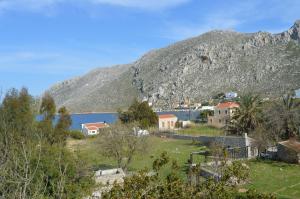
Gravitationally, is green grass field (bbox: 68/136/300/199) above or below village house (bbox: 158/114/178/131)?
below

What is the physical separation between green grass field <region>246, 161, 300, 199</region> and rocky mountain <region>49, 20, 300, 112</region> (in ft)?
288

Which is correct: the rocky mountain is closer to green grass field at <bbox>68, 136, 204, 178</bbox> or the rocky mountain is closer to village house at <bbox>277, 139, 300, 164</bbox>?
green grass field at <bbox>68, 136, 204, 178</bbox>

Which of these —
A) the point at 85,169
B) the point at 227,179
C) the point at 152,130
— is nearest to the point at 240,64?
the point at 152,130

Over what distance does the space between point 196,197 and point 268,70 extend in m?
135

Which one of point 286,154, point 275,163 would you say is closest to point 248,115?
point 286,154

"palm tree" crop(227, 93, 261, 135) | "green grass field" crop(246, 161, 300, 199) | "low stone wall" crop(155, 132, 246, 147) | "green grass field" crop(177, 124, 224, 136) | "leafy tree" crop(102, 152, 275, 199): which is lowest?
"green grass field" crop(246, 161, 300, 199)

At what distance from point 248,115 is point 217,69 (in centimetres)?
10820

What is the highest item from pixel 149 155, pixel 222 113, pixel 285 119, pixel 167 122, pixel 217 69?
pixel 217 69

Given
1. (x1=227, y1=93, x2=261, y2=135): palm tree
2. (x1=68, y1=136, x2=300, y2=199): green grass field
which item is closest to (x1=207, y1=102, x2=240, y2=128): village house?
(x1=227, y1=93, x2=261, y2=135): palm tree

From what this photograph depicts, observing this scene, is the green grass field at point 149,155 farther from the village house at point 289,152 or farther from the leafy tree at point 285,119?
the leafy tree at point 285,119

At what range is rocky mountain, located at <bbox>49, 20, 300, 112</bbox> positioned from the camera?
135125mm

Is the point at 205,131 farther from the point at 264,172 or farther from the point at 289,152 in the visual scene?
the point at 264,172

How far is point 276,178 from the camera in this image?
26422 mm

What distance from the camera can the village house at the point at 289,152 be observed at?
3174cm
